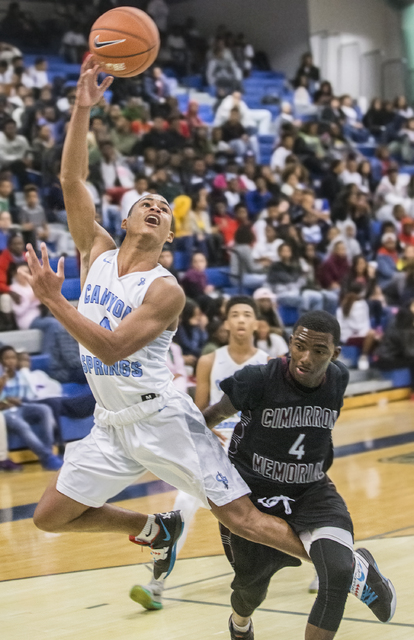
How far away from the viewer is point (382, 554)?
16.3 ft

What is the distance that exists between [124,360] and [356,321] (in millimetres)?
8120

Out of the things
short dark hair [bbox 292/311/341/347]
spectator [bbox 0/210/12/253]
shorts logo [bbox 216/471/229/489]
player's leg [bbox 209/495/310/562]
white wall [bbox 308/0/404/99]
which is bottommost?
player's leg [bbox 209/495/310/562]

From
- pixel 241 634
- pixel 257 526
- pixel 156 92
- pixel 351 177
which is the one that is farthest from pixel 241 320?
pixel 351 177

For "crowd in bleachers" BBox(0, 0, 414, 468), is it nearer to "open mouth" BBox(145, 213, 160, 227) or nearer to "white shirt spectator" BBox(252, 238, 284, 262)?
"white shirt spectator" BBox(252, 238, 284, 262)

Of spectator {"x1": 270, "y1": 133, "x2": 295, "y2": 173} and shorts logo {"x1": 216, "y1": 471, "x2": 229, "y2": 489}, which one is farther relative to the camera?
spectator {"x1": 270, "y1": 133, "x2": 295, "y2": 173}

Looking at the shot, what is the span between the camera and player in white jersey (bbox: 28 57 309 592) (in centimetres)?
353

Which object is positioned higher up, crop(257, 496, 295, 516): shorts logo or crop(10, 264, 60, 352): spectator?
crop(10, 264, 60, 352): spectator

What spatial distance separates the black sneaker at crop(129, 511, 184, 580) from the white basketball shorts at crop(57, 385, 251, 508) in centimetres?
40

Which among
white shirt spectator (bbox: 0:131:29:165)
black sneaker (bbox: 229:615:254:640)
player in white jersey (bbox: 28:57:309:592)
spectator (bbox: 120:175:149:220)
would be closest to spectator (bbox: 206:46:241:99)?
spectator (bbox: 120:175:149:220)

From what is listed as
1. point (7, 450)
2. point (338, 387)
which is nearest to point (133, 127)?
point (7, 450)

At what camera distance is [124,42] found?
4359 mm

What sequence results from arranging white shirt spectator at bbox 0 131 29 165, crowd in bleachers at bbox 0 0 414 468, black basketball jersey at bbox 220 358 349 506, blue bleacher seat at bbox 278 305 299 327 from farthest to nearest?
1. blue bleacher seat at bbox 278 305 299 327
2. white shirt spectator at bbox 0 131 29 165
3. crowd in bleachers at bbox 0 0 414 468
4. black basketball jersey at bbox 220 358 349 506

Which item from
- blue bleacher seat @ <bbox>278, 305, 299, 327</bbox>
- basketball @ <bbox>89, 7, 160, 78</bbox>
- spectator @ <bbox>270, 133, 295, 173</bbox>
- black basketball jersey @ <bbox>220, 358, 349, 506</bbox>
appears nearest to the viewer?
black basketball jersey @ <bbox>220, 358, 349, 506</bbox>

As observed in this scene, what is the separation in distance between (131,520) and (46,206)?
6.61 meters
